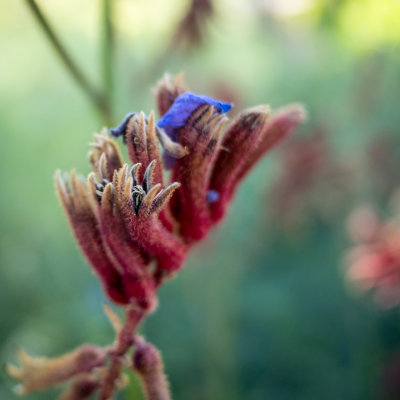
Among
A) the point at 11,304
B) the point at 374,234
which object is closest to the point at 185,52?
the point at 374,234

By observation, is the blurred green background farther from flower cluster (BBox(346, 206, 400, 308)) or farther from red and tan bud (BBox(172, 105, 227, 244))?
red and tan bud (BBox(172, 105, 227, 244))

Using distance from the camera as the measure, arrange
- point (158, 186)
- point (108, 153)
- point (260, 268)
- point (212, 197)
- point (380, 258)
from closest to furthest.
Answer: point (158, 186), point (108, 153), point (212, 197), point (380, 258), point (260, 268)

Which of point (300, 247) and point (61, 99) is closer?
point (300, 247)

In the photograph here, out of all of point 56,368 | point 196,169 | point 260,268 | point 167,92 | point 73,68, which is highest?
point 260,268

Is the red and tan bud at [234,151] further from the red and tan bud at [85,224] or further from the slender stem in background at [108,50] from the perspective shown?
the slender stem in background at [108,50]

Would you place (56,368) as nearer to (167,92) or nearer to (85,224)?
(85,224)

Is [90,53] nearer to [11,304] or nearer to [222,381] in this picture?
[11,304]

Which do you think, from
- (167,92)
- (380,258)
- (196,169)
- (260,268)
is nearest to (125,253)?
(196,169)
